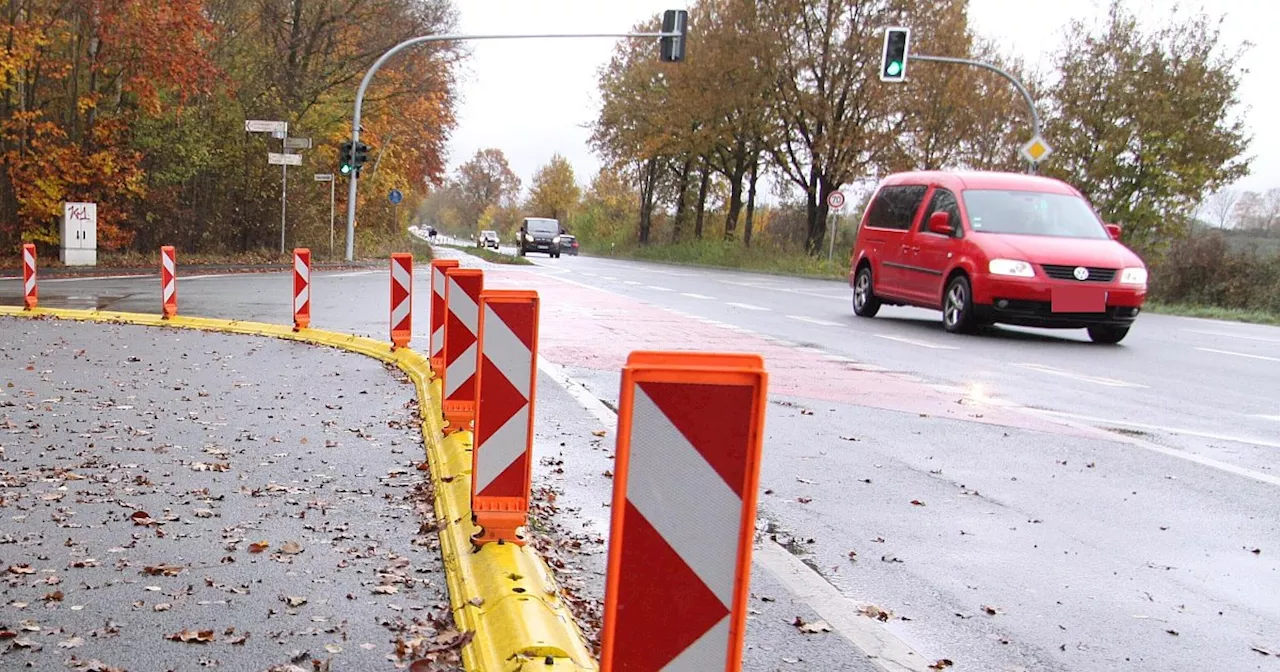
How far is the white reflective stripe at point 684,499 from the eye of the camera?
229 centimetres

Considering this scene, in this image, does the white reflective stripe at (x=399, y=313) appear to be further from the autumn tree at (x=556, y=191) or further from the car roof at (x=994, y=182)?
the autumn tree at (x=556, y=191)

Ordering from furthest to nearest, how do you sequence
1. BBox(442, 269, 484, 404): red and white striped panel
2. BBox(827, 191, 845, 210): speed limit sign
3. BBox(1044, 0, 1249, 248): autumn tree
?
1. BBox(827, 191, 845, 210): speed limit sign
2. BBox(1044, 0, 1249, 248): autumn tree
3. BBox(442, 269, 484, 404): red and white striped panel

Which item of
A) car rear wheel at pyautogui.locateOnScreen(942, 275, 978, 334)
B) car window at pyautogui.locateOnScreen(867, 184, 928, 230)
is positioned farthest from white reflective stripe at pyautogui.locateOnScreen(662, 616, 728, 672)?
car window at pyautogui.locateOnScreen(867, 184, 928, 230)

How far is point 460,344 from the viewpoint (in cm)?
611

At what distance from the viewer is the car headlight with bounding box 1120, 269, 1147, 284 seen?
45.1ft

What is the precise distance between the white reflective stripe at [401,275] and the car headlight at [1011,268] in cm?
727

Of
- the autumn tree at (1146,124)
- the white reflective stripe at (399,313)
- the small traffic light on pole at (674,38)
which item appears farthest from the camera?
the autumn tree at (1146,124)

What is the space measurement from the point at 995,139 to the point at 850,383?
37.8 m

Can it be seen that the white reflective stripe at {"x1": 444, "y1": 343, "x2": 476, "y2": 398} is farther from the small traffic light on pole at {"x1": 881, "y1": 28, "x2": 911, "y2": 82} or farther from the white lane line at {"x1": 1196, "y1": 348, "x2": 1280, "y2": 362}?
the small traffic light on pole at {"x1": 881, "y1": 28, "x2": 911, "y2": 82}

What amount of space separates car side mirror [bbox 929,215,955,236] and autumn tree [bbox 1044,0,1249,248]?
18.2m

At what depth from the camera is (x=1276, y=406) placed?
30.1 ft

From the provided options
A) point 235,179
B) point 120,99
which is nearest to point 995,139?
point 235,179

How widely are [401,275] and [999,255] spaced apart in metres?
7.42

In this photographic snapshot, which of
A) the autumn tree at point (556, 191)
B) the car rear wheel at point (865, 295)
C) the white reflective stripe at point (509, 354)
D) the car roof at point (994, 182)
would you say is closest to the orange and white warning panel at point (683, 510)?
the white reflective stripe at point (509, 354)
